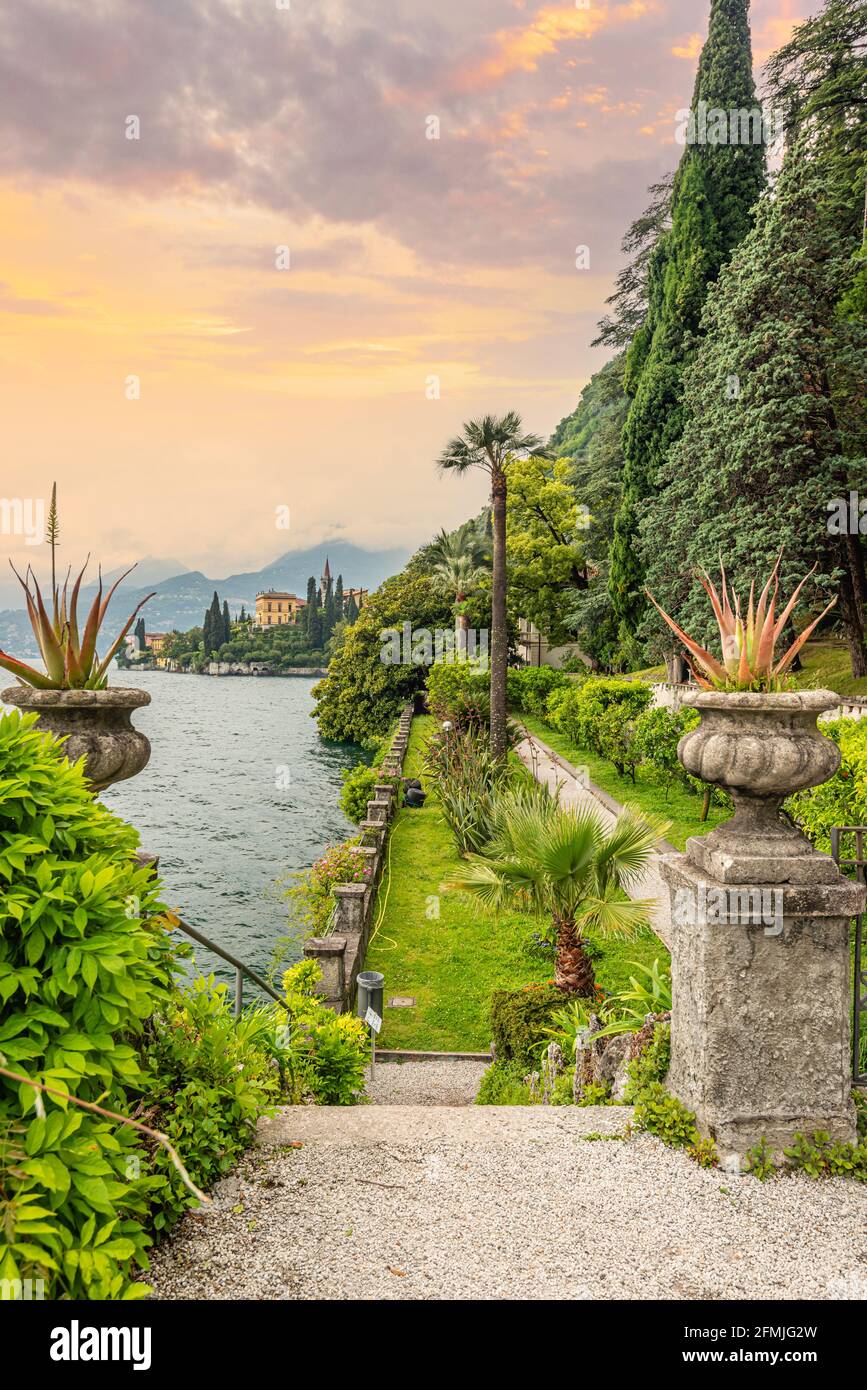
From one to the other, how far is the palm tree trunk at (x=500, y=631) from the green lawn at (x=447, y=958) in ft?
18.2

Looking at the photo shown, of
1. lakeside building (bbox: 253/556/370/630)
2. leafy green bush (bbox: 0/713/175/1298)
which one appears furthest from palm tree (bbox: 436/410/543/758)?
lakeside building (bbox: 253/556/370/630)

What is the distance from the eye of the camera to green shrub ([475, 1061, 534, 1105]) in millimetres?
5723

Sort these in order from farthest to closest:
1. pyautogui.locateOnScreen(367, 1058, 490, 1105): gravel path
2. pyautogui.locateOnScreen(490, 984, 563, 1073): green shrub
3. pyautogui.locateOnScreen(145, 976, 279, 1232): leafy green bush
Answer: pyautogui.locateOnScreen(367, 1058, 490, 1105): gravel path, pyautogui.locateOnScreen(490, 984, 563, 1073): green shrub, pyautogui.locateOnScreen(145, 976, 279, 1232): leafy green bush

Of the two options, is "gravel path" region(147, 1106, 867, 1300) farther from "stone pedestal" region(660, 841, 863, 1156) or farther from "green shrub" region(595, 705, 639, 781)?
"green shrub" region(595, 705, 639, 781)

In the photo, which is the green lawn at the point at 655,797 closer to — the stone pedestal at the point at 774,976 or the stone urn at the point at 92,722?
the stone pedestal at the point at 774,976

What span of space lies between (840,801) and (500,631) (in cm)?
1151

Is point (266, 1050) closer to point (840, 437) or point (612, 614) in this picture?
point (840, 437)

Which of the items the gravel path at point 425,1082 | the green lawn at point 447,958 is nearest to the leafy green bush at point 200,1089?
the green lawn at point 447,958

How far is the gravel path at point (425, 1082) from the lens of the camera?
722 centimetres

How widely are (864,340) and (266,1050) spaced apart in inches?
889

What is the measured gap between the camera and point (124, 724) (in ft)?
11.9

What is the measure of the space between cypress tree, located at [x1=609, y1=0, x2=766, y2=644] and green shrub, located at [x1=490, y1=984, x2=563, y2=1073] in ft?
73.7

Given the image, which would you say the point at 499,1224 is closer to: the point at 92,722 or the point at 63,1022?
the point at 63,1022
